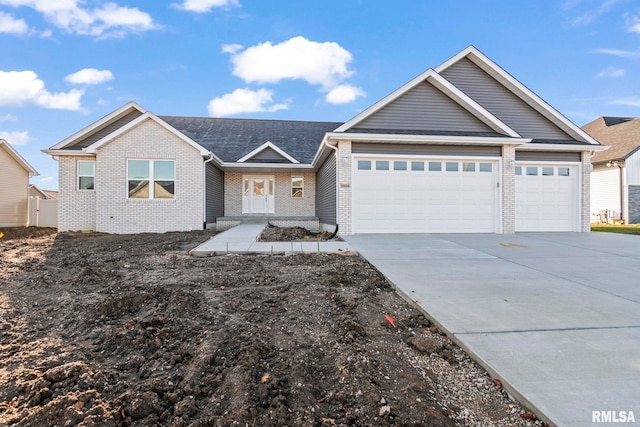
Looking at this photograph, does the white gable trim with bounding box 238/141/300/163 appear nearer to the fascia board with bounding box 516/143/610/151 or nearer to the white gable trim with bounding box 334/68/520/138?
the white gable trim with bounding box 334/68/520/138

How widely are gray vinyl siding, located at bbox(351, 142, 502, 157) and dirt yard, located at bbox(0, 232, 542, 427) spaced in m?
6.38

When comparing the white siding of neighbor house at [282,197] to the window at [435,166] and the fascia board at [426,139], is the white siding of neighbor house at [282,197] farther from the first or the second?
the window at [435,166]

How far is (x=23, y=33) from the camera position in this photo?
11.4 meters

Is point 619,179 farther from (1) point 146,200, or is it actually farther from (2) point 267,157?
(1) point 146,200

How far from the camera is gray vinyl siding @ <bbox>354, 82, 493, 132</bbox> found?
35.4 feet

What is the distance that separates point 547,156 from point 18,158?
25984 millimetres

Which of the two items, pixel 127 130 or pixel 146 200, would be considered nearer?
pixel 127 130

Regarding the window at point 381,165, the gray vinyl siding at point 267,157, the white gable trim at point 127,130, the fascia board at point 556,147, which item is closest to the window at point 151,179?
Answer: the white gable trim at point 127,130

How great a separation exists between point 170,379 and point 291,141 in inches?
647

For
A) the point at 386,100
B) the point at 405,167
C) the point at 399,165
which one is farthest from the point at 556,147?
the point at 386,100

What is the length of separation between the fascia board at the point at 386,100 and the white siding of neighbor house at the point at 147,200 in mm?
5978

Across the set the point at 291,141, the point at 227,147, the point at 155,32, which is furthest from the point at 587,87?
the point at 155,32

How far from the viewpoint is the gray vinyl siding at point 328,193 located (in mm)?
11517

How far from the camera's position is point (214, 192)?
562 inches
